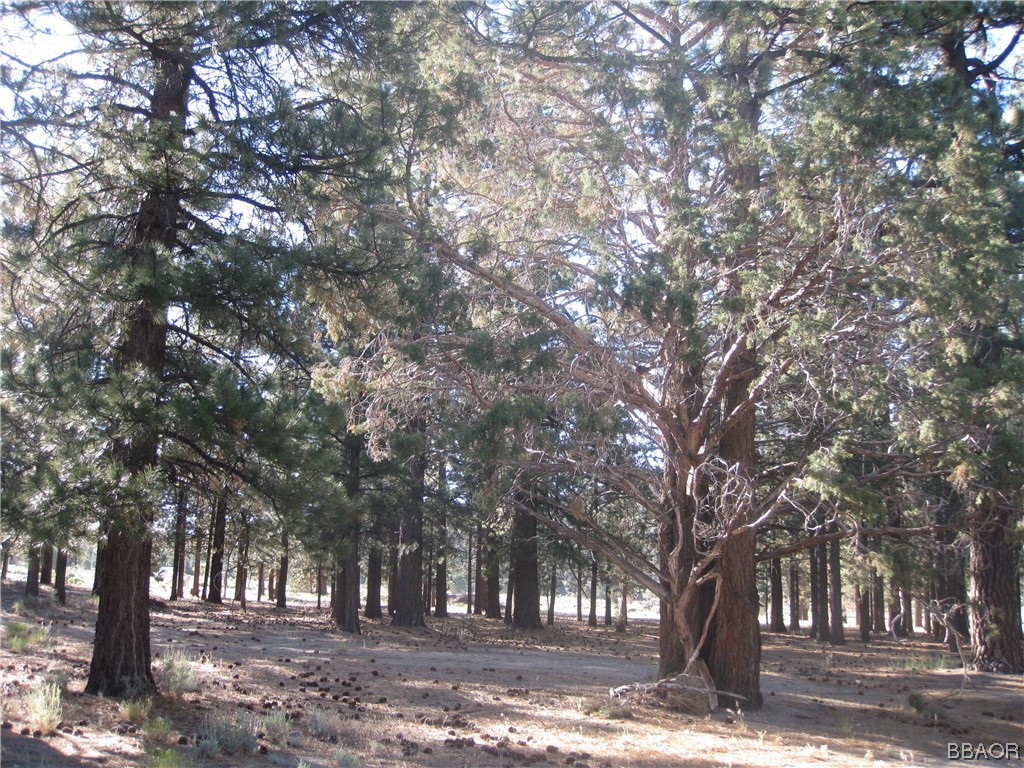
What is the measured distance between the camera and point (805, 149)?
9602 mm

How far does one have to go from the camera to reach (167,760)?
6.29 metres

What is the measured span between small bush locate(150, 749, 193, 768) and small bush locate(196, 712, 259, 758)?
1.15 feet

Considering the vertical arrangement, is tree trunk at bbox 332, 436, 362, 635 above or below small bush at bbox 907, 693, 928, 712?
above

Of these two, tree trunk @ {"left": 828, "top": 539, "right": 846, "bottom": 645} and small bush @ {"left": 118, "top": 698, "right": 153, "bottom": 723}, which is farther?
tree trunk @ {"left": 828, "top": 539, "right": 846, "bottom": 645}

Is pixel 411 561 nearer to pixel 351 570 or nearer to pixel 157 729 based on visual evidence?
pixel 351 570

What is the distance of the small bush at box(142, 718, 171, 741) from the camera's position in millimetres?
7336

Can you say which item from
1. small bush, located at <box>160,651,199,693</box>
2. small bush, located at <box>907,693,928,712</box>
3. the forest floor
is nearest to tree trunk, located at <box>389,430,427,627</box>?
the forest floor

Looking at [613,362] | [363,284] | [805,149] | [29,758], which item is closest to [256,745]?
[29,758]

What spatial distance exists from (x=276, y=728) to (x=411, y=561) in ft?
52.0

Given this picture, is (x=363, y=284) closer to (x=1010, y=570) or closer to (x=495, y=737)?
(x=495, y=737)

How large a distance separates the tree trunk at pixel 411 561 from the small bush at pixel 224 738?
44.5 ft

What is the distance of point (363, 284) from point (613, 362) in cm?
345

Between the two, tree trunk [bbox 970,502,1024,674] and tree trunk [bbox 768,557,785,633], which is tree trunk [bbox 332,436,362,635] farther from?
tree trunk [bbox 768,557,785,633]

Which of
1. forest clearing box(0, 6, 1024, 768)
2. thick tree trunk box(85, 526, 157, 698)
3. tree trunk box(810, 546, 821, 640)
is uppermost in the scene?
forest clearing box(0, 6, 1024, 768)
